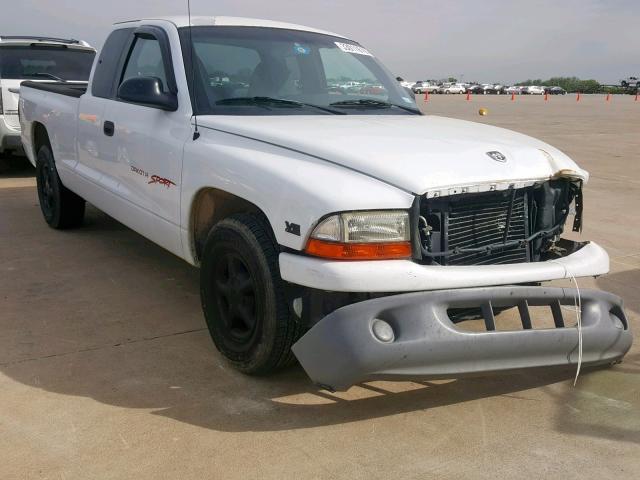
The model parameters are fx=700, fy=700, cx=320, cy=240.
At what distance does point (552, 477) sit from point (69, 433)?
1959 millimetres

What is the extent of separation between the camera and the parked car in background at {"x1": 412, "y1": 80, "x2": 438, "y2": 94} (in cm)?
7185

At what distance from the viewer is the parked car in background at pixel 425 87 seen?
71.8 meters

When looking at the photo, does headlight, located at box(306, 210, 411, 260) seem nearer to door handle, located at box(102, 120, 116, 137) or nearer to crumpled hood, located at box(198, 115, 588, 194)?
crumpled hood, located at box(198, 115, 588, 194)

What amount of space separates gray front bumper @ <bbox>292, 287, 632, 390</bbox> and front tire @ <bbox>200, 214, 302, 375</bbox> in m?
0.29

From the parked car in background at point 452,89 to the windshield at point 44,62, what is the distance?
6574 centimetres

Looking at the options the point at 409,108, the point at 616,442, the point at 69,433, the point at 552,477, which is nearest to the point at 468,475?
the point at 552,477

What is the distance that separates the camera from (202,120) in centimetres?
373

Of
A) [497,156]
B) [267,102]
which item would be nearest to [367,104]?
[267,102]

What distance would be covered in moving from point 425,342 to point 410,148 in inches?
36.0

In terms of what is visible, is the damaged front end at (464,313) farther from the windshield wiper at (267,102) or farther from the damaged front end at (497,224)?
the windshield wiper at (267,102)

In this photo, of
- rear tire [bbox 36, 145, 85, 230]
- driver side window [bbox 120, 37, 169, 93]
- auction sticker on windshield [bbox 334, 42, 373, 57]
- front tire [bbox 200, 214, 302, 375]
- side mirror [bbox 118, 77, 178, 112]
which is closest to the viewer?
front tire [bbox 200, 214, 302, 375]

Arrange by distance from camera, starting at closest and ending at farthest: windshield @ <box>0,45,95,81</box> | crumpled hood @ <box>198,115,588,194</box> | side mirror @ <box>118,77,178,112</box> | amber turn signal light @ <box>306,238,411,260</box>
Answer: amber turn signal light @ <box>306,238,411,260</box> < crumpled hood @ <box>198,115,588,194</box> < side mirror @ <box>118,77,178,112</box> < windshield @ <box>0,45,95,81</box>

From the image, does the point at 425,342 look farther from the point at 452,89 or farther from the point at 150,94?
the point at 452,89

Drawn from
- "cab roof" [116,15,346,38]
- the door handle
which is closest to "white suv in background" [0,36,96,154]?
the door handle
